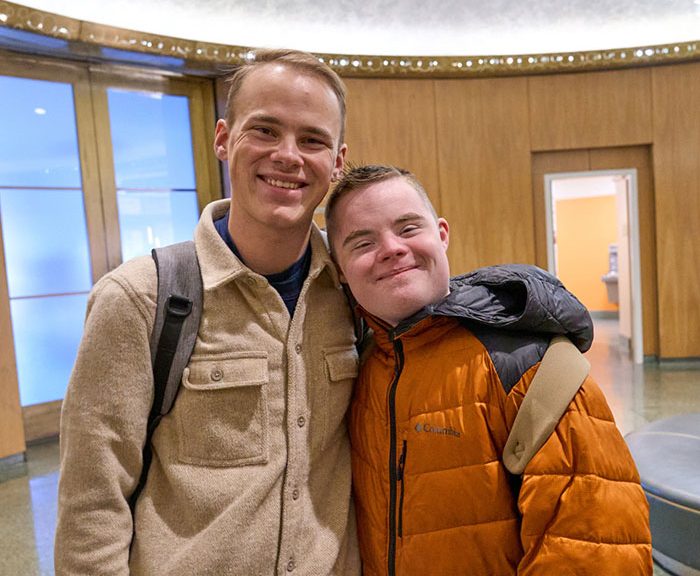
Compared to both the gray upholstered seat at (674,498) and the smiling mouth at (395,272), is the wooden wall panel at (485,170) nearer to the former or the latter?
the gray upholstered seat at (674,498)

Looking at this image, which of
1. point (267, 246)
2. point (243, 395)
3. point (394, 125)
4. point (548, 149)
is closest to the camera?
point (243, 395)

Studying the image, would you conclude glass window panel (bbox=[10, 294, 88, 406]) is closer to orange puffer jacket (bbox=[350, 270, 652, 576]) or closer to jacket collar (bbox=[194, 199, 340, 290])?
jacket collar (bbox=[194, 199, 340, 290])

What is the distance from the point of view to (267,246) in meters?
1.28

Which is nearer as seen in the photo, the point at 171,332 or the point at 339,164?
the point at 171,332

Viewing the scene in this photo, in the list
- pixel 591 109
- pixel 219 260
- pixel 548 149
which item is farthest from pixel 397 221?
→ pixel 591 109

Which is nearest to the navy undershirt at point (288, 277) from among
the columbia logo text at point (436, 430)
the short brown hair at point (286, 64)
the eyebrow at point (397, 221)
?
the eyebrow at point (397, 221)

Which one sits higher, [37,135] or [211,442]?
[37,135]

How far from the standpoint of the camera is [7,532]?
334 centimetres

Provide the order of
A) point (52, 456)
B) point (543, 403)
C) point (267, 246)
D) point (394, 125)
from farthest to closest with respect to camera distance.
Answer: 1. point (394, 125)
2. point (52, 456)
3. point (267, 246)
4. point (543, 403)

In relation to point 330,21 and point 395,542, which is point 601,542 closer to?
point 395,542

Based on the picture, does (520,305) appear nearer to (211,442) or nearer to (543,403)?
(543,403)

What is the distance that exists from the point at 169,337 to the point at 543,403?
77 cm

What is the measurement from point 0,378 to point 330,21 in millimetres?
4616

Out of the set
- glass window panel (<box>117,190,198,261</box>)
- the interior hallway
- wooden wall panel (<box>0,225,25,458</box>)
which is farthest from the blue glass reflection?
the interior hallway
